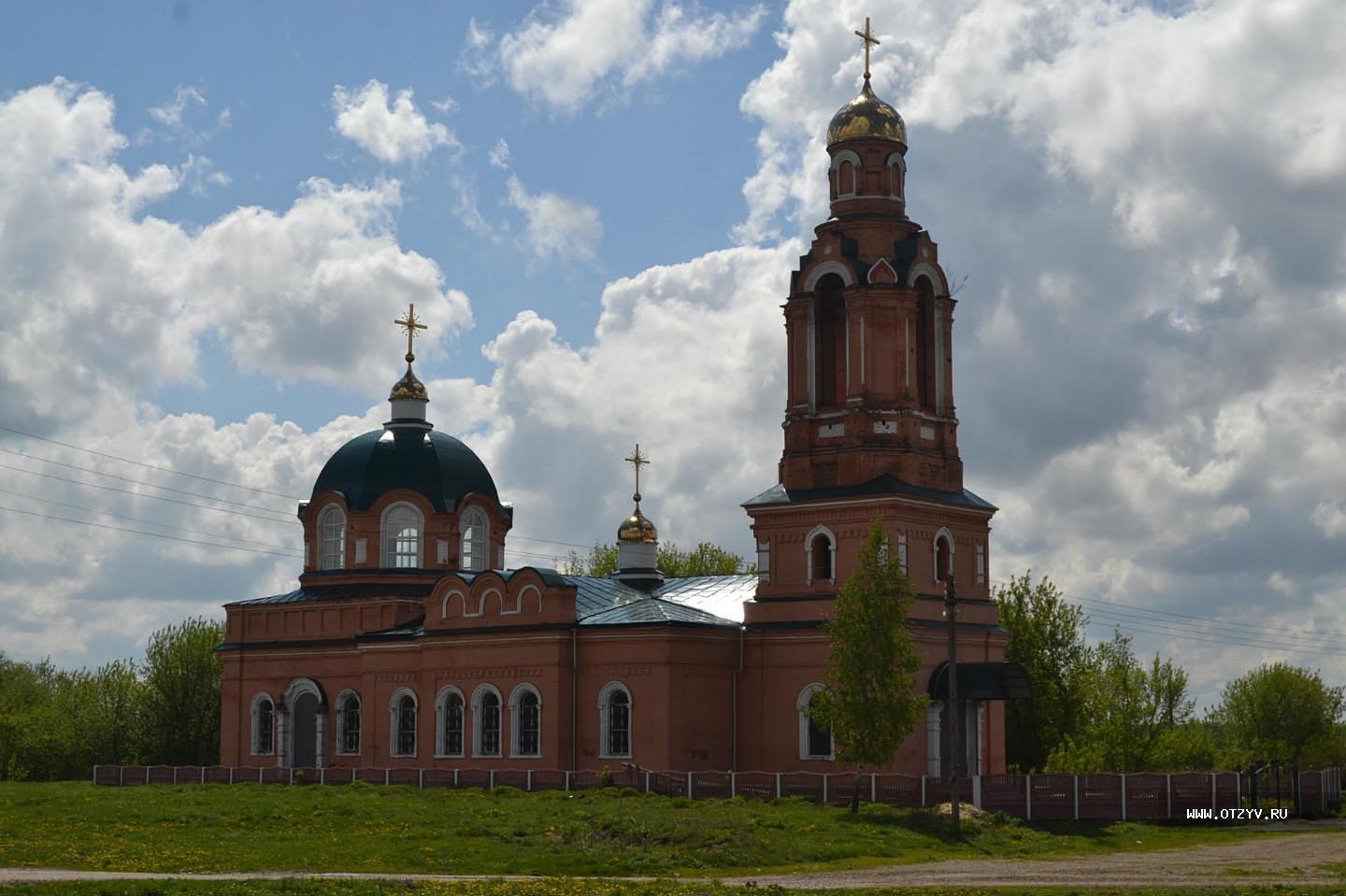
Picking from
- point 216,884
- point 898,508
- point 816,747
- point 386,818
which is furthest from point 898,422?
point 216,884

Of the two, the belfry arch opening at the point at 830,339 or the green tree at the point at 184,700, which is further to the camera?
the green tree at the point at 184,700

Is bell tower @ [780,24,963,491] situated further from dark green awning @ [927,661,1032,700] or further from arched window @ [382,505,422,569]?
arched window @ [382,505,422,569]

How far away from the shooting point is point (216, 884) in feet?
79.7

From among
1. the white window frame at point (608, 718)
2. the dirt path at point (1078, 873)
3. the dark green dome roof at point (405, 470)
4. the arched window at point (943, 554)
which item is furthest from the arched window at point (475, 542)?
the dirt path at point (1078, 873)

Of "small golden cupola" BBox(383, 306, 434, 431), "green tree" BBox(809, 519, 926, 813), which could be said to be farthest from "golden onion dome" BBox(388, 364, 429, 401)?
"green tree" BBox(809, 519, 926, 813)

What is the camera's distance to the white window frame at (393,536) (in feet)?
178

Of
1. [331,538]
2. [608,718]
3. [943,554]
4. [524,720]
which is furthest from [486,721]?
[943,554]

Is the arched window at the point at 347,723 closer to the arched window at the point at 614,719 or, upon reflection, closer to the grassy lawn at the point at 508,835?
the arched window at the point at 614,719

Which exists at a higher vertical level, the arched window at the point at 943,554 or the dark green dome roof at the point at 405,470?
the dark green dome roof at the point at 405,470

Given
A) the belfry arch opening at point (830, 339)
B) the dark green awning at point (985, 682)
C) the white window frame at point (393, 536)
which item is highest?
the belfry arch opening at point (830, 339)

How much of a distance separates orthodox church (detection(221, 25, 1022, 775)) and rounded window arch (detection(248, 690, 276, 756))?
13.9 ft

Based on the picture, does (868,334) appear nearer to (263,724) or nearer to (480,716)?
(480,716)

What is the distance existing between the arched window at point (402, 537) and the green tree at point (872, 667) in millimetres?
18800

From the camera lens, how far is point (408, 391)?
57.1 metres
